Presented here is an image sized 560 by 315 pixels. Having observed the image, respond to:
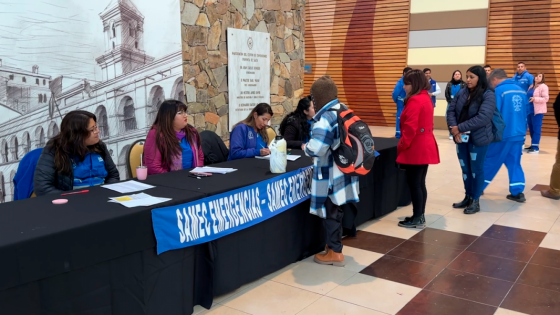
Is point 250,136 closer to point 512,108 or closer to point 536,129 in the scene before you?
point 512,108

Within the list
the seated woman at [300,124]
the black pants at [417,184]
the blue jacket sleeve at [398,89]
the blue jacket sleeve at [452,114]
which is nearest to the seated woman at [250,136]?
the seated woman at [300,124]

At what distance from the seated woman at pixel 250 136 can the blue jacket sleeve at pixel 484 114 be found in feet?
6.40

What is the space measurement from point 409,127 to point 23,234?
3028 millimetres

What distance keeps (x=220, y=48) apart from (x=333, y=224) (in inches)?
136

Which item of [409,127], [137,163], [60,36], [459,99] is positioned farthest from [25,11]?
[459,99]

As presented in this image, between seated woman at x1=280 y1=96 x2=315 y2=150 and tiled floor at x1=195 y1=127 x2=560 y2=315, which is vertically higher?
seated woman at x1=280 y1=96 x2=315 y2=150

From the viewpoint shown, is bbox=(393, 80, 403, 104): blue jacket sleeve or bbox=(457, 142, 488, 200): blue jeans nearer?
bbox=(457, 142, 488, 200): blue jeans

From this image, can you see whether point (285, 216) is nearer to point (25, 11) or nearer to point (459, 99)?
point (459, 99)


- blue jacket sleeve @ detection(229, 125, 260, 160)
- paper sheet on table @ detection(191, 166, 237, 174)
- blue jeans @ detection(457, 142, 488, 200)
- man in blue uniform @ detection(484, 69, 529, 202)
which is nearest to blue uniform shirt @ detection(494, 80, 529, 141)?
man in blue uniform @ detection(484, 69, 529, 202)

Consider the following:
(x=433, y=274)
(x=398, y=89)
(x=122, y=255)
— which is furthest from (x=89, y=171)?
(x=398, y=89)

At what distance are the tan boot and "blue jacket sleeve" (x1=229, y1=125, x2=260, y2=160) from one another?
113 centimetres

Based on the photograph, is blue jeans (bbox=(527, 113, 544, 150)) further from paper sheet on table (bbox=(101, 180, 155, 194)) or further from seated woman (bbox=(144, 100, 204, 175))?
paper sheet on table (bbox=(101, 180, 155, 194))

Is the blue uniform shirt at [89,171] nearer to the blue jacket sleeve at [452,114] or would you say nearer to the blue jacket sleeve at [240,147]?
the blue jacket sleeve at [240,147]

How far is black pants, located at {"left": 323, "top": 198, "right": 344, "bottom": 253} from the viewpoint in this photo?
319 centimetres
